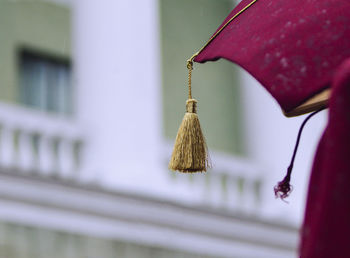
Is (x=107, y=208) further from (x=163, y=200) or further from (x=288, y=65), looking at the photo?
(x=288, y=65)

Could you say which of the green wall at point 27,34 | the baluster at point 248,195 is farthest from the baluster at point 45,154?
the baluster at point 248,195

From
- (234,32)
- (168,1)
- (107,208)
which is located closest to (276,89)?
(234,32)

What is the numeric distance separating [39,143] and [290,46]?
7618 mm

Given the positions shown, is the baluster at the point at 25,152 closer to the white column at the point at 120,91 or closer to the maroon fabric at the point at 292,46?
the white column at the point at 120,91

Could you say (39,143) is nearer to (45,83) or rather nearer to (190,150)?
(45,83)

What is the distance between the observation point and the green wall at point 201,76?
457 inches

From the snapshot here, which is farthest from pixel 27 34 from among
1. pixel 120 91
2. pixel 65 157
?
pixel 65 157

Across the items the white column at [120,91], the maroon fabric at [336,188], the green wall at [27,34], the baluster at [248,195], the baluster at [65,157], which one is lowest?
the baluster at [248,195]

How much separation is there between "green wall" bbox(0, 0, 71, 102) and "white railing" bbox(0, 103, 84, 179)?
123cm

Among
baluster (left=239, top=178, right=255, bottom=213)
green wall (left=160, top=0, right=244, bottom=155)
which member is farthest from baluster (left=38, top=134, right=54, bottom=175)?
green wall (left=160, top=0, right=244, bottom=155)

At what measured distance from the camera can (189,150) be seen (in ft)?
7.20

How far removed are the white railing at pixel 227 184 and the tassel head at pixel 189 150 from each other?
7.27 meters

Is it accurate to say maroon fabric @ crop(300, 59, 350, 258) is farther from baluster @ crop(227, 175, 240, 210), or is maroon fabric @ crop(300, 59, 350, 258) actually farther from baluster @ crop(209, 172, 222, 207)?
baluster @ crop(227, 175, 240, 210)

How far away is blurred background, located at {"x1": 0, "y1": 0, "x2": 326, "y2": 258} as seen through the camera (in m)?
8.54
